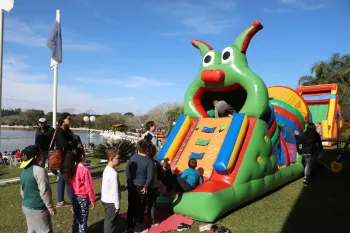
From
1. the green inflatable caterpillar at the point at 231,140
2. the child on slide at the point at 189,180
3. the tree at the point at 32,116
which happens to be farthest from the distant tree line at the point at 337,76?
the tree at the point at 32,116

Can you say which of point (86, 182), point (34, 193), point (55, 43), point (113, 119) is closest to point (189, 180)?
point (86, 182)

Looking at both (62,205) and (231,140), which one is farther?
(231,140)

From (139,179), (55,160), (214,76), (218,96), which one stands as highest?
Result: (214,76)

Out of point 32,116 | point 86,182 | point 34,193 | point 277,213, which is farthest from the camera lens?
point 32,116

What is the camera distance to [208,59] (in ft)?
21.8

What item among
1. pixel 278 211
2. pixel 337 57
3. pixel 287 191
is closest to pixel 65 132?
pixel 278 211

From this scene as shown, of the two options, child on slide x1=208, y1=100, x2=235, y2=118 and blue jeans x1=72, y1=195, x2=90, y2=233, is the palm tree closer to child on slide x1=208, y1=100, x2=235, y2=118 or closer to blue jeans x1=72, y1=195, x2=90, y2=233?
child on slide x1=208, y1=100, x2=235, y2=118

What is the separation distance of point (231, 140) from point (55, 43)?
6.76 metres

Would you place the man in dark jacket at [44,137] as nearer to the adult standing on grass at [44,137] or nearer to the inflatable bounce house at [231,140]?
the adult standing on grass at [44,137]

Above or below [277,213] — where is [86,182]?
above

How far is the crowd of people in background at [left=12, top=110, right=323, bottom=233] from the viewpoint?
9.84 feet

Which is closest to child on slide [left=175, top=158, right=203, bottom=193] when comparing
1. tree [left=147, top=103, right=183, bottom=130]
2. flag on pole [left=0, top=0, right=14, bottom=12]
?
flag on pole [left=0, top=0, right=14, bottom=12]

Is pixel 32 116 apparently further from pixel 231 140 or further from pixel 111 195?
pixel 111 195

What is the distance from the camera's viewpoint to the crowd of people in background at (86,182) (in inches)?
118
